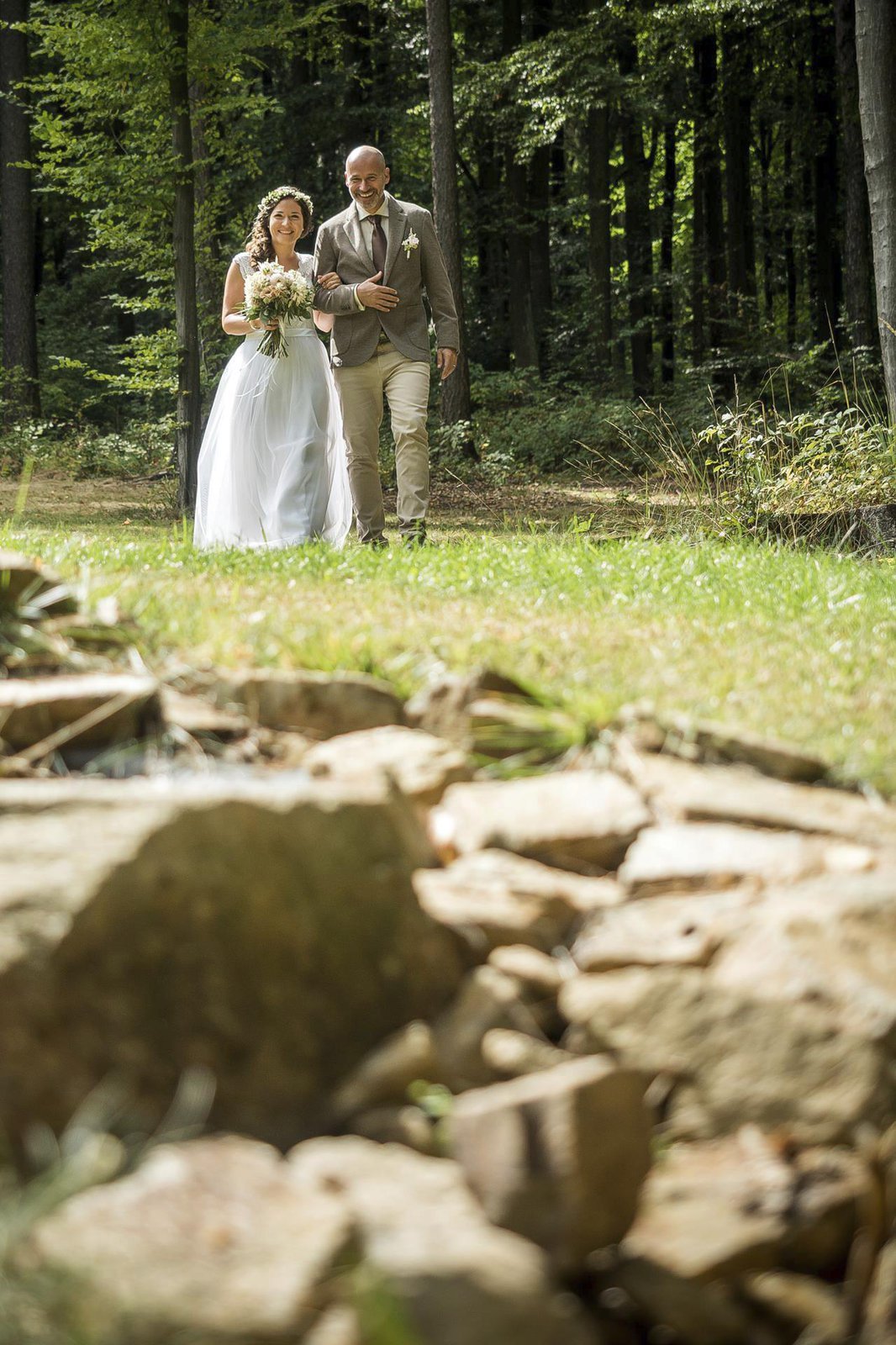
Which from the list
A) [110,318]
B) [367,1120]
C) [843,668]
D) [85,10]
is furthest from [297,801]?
[110,318]

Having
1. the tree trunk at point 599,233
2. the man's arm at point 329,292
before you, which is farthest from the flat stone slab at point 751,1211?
the tree trunk at point 599,233

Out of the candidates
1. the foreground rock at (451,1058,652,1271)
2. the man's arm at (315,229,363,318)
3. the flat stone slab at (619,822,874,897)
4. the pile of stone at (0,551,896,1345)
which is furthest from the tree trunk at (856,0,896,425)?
the foreground rock at (451,1058,652,1271)

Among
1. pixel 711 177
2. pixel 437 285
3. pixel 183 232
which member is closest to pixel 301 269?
pixel 437 285

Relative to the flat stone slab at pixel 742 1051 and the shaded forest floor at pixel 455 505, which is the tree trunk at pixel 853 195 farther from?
the flat stone slab at pixel 742 1051

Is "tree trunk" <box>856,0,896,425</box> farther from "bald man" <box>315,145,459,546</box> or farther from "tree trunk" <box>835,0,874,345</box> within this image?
"tree trunk" <box>835,0,874,345</box>

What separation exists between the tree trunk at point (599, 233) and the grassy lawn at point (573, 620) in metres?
19.4

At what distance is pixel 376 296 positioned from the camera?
9.40m

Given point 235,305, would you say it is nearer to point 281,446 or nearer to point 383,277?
point 281,446

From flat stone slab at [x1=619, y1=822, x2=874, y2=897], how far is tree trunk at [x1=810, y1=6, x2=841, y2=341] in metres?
21.6

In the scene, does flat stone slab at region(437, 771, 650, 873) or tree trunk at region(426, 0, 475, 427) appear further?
tree trunk at region(426, 0, 475, 427)

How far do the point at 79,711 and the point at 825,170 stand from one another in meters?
A: 27.2

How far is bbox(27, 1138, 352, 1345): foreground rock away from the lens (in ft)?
6.37

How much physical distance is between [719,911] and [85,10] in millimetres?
14564

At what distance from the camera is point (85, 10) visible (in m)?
14.5
